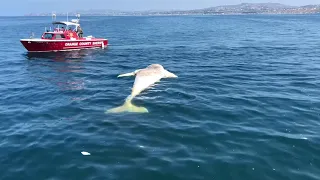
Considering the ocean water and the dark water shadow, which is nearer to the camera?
the ocean water

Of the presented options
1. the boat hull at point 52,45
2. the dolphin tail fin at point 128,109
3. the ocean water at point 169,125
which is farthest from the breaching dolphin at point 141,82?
the boat hull at point 52,45

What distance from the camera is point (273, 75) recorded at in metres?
26.0

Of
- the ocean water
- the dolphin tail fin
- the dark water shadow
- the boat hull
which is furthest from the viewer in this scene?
the boat hull

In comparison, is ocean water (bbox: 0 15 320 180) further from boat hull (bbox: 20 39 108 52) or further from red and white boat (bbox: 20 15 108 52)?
red and white boat (bbox: 20 15 108 52)

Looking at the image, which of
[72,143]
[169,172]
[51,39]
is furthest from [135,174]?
[51,39]

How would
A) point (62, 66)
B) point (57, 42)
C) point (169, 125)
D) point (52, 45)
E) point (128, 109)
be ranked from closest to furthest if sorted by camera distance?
point (169, 125) → point (128, 109) → point (62, 66) → point (52, 45) → point (57, 42)

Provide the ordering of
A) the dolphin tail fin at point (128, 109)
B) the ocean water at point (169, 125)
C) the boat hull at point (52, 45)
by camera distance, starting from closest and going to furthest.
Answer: the ocean water at point (169, 125) → the dolphin tail fin at point (128, 109) → the boat hull at point (52, 45)

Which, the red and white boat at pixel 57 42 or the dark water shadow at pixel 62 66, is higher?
the red and white boat at pixel 57 42

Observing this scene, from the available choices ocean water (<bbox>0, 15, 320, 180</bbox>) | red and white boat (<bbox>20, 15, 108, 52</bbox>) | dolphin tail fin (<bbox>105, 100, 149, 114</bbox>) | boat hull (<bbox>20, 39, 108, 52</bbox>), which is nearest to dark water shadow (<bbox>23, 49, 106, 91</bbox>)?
ocean water (<bbox>0, 15, 320, 180</bbox>)

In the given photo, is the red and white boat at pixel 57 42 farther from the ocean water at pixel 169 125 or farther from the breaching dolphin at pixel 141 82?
the breaching dolphin at pixel 141 82

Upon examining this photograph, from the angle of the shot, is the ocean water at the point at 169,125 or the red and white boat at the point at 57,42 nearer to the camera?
the ocean water at the point at 169,125

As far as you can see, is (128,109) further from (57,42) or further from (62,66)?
(57,42)

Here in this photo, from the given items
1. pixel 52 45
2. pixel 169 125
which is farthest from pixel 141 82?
pixel 52 45

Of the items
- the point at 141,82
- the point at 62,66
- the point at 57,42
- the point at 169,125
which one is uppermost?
the point at 57,42
